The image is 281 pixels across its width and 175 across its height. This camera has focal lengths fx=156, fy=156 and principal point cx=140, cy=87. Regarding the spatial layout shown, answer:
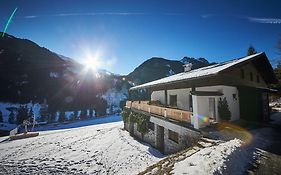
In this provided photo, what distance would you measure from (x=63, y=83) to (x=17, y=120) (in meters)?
21.3

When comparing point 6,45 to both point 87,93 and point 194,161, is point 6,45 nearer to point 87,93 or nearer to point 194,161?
point 87,93

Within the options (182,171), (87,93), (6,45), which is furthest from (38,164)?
(6,45)

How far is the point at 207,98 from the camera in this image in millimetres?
10297

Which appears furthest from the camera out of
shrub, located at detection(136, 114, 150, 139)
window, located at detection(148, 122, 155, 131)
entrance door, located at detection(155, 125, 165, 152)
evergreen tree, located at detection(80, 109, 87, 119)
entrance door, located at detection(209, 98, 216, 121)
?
evergreen tree, located at detection(80, 109, 87, 119)

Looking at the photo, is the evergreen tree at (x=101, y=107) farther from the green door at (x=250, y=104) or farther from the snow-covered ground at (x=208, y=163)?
the snow-covered ground at (x=208, y=163)

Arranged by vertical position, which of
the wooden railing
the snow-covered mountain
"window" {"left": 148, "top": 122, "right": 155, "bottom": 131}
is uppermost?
the snow-covered mountain

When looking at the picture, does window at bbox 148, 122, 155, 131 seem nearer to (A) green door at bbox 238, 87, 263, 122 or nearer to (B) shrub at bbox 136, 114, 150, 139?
(B) shrub at bbox 136, 114, 150, 139

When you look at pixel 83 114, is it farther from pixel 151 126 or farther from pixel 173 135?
pixel 173 135

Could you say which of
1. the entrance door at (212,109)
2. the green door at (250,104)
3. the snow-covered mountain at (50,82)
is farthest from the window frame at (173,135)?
the snow-covered mountain at (50,82)

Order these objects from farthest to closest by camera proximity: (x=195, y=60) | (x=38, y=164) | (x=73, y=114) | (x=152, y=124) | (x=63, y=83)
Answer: (x=195, y=60) < (x=63, y=83) < (x=73, y=114) < (x=152, y=124) < (x=38, y=164)

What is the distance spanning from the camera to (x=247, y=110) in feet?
46.6

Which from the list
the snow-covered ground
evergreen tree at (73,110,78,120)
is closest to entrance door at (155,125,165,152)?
the snow-covered ground

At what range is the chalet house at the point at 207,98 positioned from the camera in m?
9.95

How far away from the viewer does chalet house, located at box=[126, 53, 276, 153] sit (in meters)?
9.95
